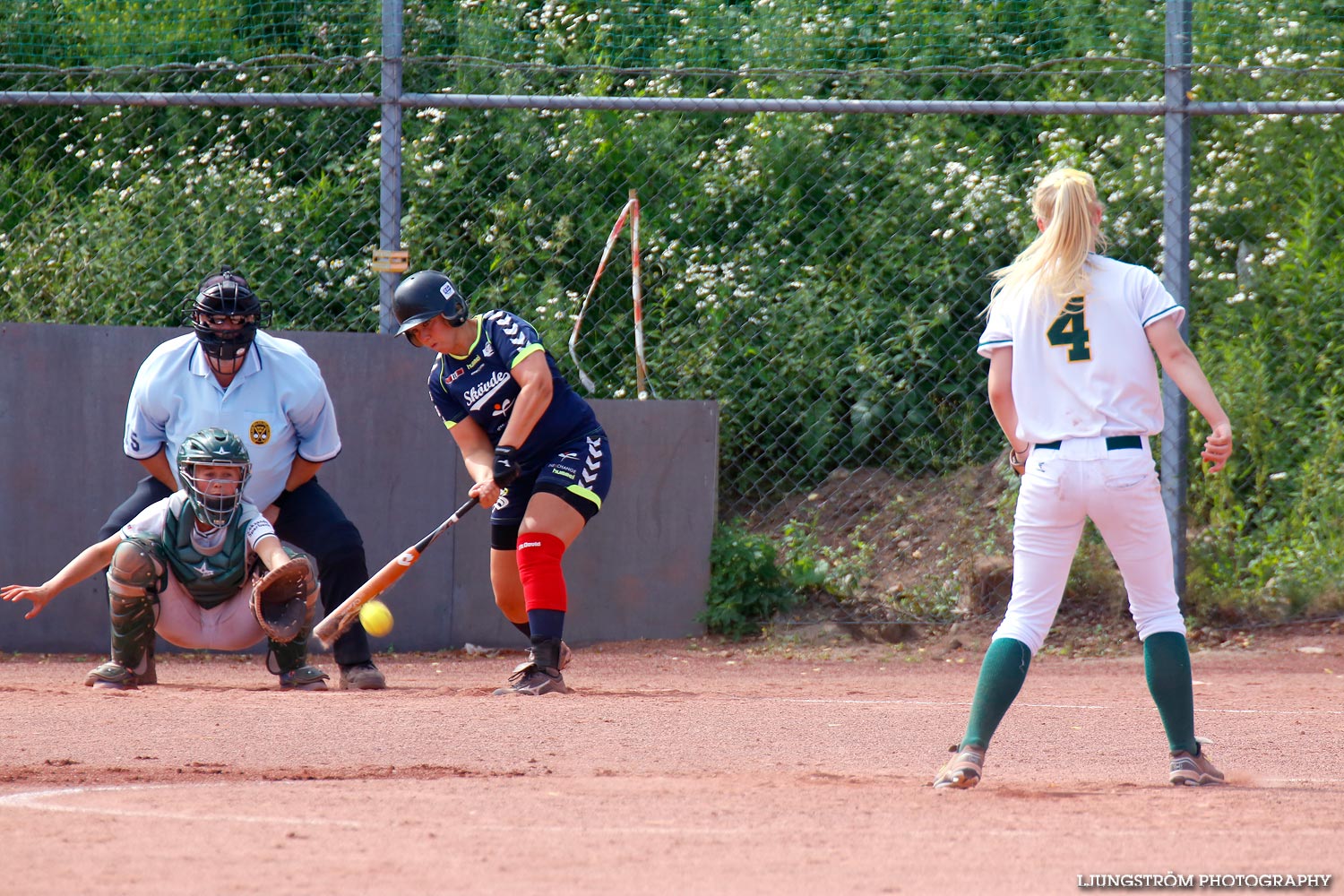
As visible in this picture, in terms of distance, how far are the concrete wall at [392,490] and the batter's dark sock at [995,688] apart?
4265mm

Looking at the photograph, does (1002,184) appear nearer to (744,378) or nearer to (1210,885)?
(744,378)

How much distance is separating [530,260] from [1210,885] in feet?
21.6

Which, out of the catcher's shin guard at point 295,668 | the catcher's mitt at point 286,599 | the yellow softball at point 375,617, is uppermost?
the catcher's mitt at point 286,599

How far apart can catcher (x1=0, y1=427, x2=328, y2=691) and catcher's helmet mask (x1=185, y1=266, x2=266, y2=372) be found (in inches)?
18.2

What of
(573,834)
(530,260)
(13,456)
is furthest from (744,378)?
(573,834)

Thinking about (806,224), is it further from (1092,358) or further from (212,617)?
(1092,358)

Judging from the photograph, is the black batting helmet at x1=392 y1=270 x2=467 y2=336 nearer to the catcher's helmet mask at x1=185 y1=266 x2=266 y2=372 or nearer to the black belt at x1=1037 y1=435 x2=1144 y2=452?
the catcher's helmet mask at x1=185 y1=266 x2=266 y2=372

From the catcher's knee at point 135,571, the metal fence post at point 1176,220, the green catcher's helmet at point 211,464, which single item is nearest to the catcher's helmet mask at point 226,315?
the green catcher's helmet at point 211,464

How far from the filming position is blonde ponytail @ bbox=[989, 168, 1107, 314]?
4.07 meters

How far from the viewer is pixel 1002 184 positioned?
888cm

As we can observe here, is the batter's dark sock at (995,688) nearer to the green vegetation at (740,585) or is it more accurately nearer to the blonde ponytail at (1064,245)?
the blonde ponytail at (1064,245)

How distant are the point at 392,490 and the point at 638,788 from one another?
4206mm

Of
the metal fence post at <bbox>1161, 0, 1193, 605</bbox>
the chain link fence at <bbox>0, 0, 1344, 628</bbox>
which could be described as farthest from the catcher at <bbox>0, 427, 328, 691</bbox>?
the metal fence post at <bbox>1161, 0, 1193, 605</bbox>

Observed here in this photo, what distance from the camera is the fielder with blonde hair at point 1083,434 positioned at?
397 cm
